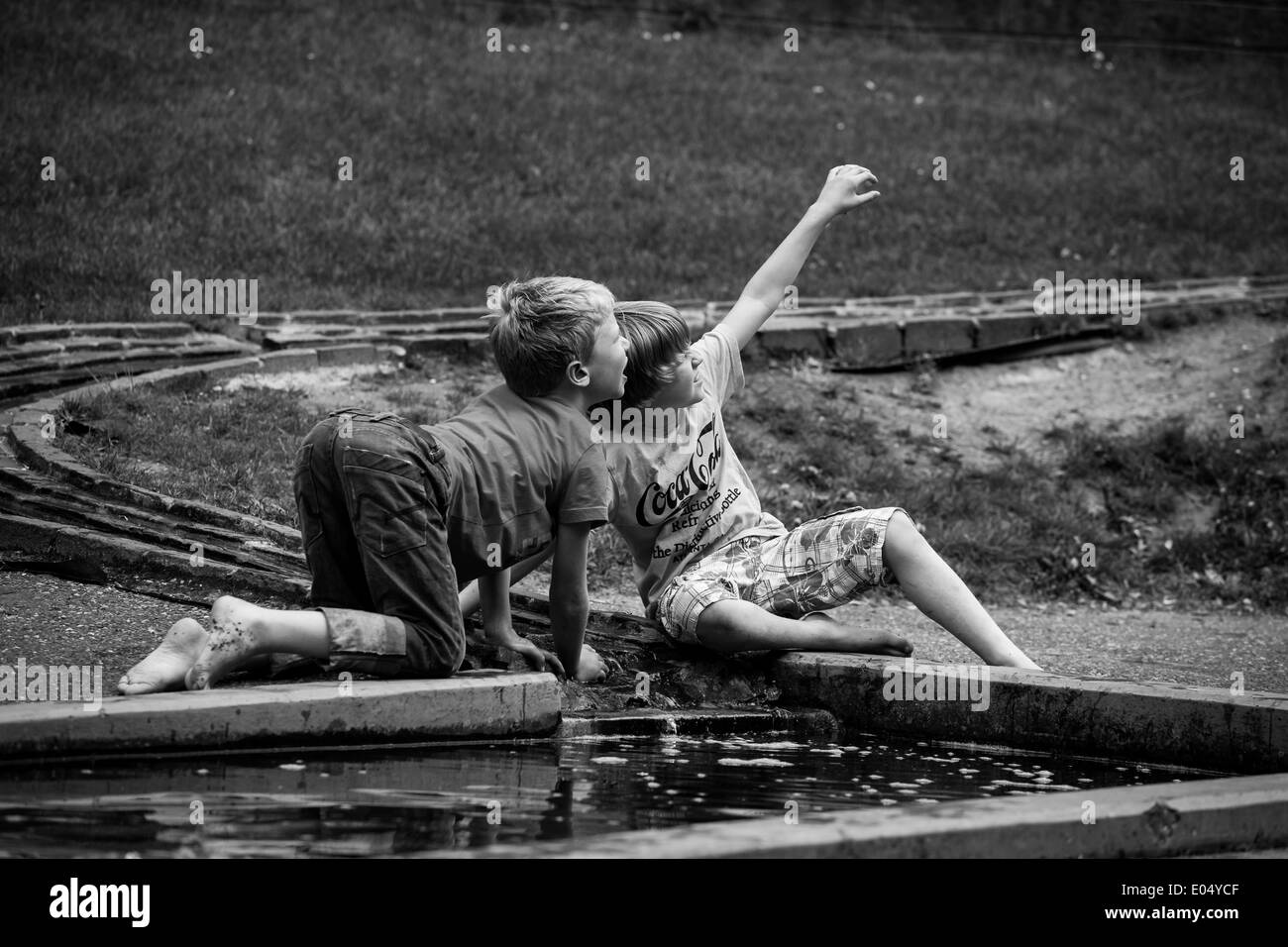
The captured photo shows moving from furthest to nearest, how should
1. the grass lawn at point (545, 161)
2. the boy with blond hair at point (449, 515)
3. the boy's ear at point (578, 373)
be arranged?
the grass lawn at point (545, 161)
the boy's ear at point (578, 373)
the boy with blond hair at point (449, 515)

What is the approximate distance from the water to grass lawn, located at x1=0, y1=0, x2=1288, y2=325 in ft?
16.9

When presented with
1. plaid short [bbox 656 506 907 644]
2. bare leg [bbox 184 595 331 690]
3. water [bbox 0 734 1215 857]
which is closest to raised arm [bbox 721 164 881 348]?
plaid short [bbox 656 506 907 644]

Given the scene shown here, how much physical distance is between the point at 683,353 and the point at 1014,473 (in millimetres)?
3649

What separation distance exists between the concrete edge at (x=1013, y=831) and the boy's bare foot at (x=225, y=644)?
108cm

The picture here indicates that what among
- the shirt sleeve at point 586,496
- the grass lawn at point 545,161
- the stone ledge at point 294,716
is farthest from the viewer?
the grass lawn at point 545,161

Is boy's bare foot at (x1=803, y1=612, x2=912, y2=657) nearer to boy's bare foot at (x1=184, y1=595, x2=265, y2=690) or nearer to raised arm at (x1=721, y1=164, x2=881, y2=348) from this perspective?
raised arm at (x1=721, y1=164, x2=881, y2=348)

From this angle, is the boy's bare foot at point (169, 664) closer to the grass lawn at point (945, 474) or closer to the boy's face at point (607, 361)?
the boy's face at point (607, 361)

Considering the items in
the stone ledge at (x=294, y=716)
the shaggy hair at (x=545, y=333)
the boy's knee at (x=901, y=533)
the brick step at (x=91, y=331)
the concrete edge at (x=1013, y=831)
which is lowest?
the concrete edge at (x=1013, y=831)

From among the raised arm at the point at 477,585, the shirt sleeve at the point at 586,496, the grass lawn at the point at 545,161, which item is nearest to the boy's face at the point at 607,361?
the shirt sleeve at the point at 586,496

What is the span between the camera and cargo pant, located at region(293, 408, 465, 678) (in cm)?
336

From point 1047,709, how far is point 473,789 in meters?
1.54

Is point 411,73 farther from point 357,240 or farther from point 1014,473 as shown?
point 1014,473

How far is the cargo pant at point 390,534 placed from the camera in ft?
11.0
